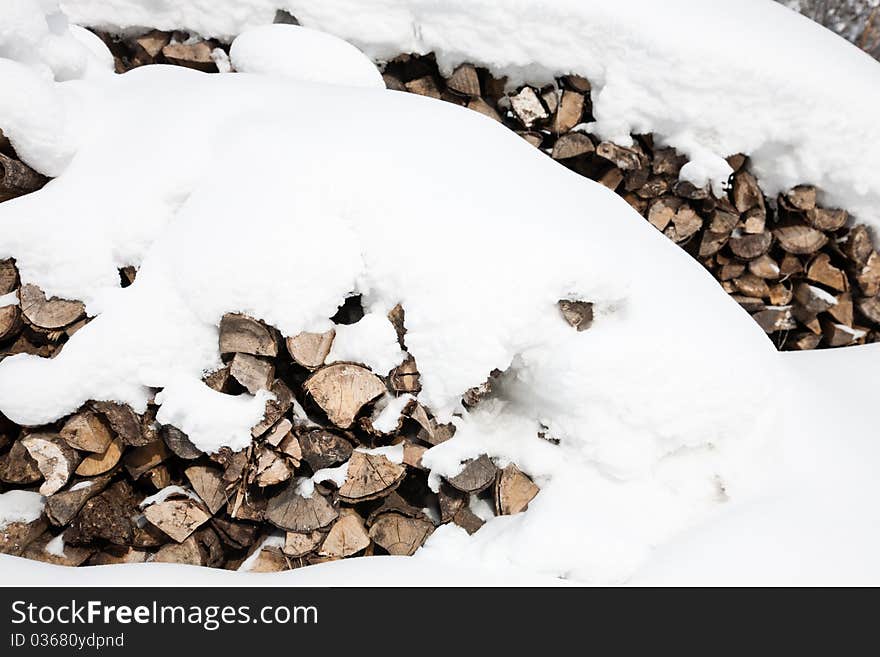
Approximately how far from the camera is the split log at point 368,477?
1.68 m

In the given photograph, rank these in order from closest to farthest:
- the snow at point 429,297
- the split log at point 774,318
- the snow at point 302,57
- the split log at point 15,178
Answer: the snow at point 429,297
the split log at point 15,178
the snow at point 302,57
the split log at point 774,318

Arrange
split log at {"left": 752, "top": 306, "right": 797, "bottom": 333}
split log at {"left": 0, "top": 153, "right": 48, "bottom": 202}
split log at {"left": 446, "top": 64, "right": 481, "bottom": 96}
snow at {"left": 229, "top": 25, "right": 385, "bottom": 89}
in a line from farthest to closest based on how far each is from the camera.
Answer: split log at {"left": 752, "top": 306, "right": 797, "bottom": 333}
split log at {"left": 446, "top": 64, "right": 481, "bottom": 96}
snow at {"left": 229, "top": 25, "right": 385, "bottom": 89}
split log at {"left": 0, "top": 153, "right": 48, "bottom": 202}

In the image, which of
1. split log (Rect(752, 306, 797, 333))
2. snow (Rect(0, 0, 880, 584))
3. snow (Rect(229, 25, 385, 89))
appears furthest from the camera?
split log (Rect(752, 306, 797, 333))

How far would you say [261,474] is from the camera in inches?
65.5

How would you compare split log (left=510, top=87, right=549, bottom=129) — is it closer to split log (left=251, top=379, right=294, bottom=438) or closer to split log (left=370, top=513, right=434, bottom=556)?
split log (left=251, top=379, right=294, bottom=438)

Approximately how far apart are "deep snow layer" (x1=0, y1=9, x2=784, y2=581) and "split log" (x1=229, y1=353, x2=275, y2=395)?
36 mm

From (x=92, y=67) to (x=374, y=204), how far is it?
1.24m

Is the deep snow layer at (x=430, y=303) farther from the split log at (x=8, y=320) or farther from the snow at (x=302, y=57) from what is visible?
the snow at (x=302, y=57)

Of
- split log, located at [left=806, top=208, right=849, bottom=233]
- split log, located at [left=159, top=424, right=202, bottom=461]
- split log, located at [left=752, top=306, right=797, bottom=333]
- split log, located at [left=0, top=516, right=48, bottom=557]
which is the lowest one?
split log, located at [left=0, top=516, right=48, bottom=557]

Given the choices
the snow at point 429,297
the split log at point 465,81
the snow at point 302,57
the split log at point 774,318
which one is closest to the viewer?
the snow at point 429,297

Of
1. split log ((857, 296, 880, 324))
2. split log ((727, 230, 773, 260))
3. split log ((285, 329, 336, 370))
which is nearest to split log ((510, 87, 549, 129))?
split log ((727, 230, 773, 260))

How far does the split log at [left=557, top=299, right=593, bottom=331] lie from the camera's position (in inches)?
67.1

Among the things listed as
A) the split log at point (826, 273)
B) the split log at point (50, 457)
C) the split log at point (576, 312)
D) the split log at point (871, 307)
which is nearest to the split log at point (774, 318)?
the split log at point (826, 273)

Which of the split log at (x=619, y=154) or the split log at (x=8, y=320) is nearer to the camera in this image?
the split log at (x=8, y=320)
